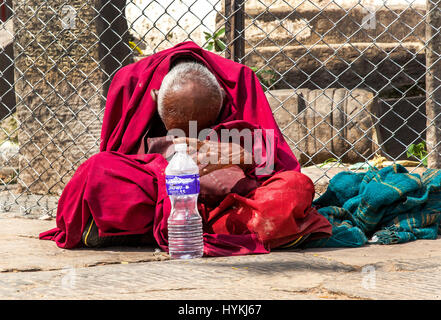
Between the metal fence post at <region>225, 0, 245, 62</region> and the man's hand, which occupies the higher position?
the metal fence post at <region>225, 0, 245, 62</region>

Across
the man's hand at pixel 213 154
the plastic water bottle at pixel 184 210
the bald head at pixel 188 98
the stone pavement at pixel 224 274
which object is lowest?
the stone pavement at pixel 224 274

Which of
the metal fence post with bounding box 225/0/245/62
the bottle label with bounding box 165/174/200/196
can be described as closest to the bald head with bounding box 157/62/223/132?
the bottle label with bounding box 165/174/200/196

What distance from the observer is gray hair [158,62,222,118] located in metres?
2.97

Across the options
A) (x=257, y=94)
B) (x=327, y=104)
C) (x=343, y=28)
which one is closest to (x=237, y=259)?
(x=257, y=94)

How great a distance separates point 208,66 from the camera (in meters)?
3.21

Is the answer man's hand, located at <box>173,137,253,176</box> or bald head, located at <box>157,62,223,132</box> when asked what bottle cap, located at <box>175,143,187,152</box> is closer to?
man's hand, located at <box>173,137,253,176</box>

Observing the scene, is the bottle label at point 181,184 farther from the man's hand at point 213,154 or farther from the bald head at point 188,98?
the bald head at point 188,98

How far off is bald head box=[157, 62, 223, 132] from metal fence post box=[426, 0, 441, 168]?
1619 millimetres

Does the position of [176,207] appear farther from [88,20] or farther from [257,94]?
[88,20]

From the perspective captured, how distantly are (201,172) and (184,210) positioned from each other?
8.0 inches

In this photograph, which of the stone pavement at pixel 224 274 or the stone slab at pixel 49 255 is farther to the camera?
the stone slab at pixel 49 255

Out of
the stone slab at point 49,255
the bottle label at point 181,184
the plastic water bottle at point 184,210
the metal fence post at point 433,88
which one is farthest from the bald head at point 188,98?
the metal fence post at point 433,88

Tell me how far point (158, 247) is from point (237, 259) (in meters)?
0.54

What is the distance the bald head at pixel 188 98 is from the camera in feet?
9.63
